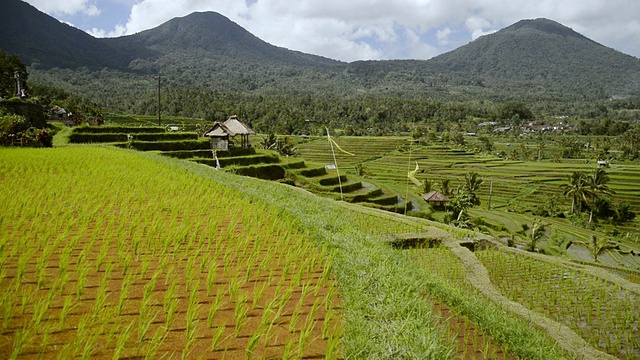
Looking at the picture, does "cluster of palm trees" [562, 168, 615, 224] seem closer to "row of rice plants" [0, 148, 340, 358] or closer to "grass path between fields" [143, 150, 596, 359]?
"grass path between fields" [143, 150, 596, 359]

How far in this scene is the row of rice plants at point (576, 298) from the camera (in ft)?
17.8

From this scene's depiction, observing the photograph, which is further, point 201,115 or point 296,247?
point 201,115

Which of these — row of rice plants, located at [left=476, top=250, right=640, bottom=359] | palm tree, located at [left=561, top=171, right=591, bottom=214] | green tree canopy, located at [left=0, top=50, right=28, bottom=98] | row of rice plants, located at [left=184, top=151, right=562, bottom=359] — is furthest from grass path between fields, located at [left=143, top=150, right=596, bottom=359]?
palm tree, located at [left=561, top=171, right=591, bottom=214]

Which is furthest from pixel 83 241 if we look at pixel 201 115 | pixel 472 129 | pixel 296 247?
pixel 472 129

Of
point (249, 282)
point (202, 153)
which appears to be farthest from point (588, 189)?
point (249, 282)

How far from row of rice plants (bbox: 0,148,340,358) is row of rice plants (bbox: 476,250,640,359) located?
3846 mm

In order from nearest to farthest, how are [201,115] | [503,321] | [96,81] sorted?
[503,321], [201,115], [96,81]

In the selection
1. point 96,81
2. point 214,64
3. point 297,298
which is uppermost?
point 214,64

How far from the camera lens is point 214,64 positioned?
196m

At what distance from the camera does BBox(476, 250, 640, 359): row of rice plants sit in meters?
5.43

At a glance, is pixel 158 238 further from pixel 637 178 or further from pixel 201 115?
pixel 201 115

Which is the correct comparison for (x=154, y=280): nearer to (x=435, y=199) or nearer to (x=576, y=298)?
(x=576, y=298)

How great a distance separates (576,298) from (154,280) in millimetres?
6495

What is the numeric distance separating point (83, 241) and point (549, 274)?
774cm
